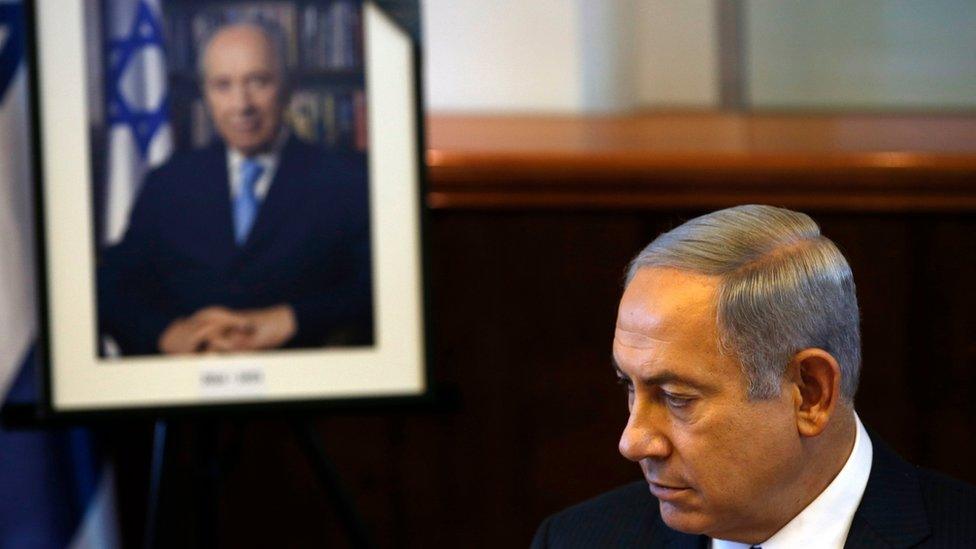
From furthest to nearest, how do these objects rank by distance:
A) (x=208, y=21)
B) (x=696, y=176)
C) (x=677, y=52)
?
1. (x=677, y=52)
2. (x=696, y=176)
3. (x=208, y=21)

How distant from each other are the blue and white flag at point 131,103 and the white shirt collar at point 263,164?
0.13 m

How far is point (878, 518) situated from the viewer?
5.97 ft

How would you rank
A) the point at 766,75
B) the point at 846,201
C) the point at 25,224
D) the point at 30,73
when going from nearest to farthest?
the point at 30,73
the point at 25,224
the point at 846,201
the point at 766,75

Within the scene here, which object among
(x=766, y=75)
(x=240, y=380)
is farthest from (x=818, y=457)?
(x=766, y=75)

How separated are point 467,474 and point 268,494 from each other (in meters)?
0.52

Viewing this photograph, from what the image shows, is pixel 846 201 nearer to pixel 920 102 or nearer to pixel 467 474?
pixel 920 102

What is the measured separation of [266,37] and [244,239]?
41 centimetres

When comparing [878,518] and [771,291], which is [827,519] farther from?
[771,291]

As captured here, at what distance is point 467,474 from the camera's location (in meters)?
3.46

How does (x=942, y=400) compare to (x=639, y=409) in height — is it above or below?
below

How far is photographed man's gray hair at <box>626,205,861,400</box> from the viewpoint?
1.75 metres

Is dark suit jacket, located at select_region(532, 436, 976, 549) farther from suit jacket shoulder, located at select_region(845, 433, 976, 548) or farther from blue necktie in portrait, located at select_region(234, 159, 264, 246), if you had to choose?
blue necktie in portrait, located at select_region(234, 159, 264, 246)

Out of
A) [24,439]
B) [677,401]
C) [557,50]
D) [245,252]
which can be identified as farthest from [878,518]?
[557,50]

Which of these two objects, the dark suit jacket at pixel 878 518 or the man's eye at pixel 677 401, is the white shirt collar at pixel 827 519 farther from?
the man's eye at pixel 677 401
